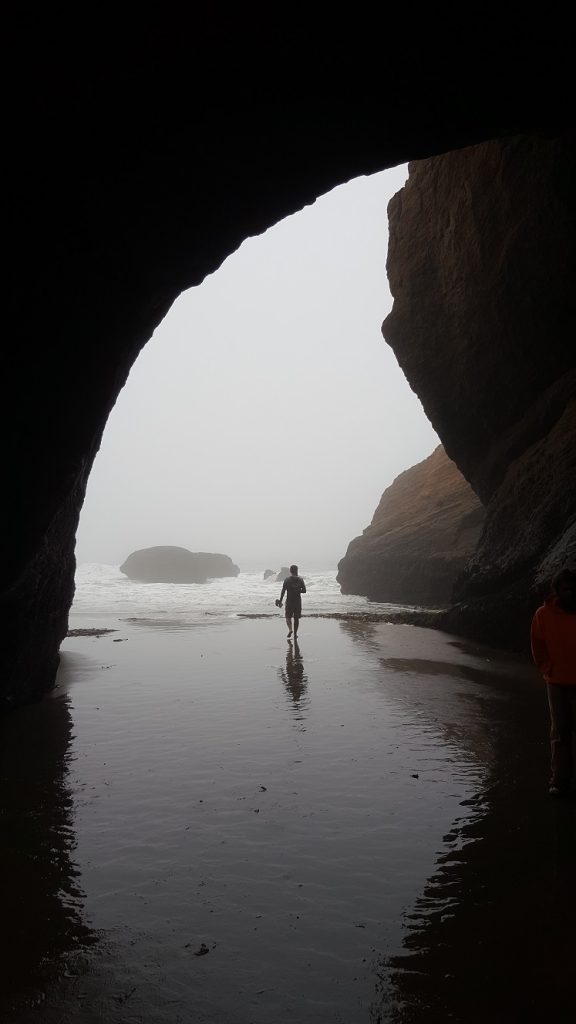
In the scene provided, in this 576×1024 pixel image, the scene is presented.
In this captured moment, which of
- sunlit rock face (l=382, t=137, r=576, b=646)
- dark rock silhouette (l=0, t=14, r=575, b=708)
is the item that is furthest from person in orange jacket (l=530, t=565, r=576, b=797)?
sunlit rock face (l=382, t=137, r=576, b=646)

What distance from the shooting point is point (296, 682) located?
357 inches

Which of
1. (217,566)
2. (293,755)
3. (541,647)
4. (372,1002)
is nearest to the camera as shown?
(372,1002)

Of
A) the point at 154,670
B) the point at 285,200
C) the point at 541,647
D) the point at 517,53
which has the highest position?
the point at 517,53

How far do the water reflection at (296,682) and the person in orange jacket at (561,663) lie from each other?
2.75 meters

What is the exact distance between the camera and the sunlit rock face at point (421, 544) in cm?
2748

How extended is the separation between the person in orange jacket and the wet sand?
32 centimetres

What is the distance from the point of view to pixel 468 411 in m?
19.5

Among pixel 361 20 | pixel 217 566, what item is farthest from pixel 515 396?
pixel 217 566

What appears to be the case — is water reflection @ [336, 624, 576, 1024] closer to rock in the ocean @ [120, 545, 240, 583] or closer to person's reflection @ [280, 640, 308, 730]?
person's reflection @ [280, 640, 308, 730]

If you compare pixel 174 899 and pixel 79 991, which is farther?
pixel 174 899

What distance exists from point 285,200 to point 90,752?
24.4 ft

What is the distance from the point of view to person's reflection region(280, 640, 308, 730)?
24.1ft

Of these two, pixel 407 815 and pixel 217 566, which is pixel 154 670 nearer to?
pixel 407 815

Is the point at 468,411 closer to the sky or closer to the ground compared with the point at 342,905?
closer to the sky
